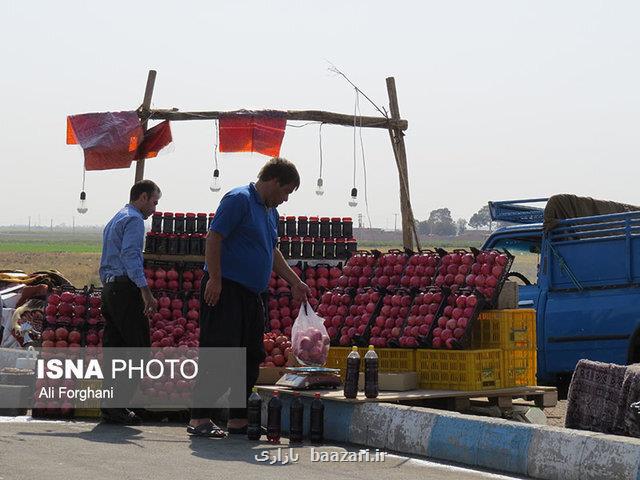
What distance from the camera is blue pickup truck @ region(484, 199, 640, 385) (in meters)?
13.8

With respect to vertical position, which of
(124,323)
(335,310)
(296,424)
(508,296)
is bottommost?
(296,424)

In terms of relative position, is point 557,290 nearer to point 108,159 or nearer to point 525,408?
point 525,408

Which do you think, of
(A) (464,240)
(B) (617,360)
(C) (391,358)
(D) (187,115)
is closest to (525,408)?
(C) (391,358)

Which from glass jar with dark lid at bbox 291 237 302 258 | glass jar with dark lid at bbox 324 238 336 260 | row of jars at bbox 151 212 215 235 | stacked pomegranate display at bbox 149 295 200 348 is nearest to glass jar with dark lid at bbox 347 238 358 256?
glass jar with dark lid at bbox 324 238 336 260

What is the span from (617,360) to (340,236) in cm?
377

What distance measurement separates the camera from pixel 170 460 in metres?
8.69

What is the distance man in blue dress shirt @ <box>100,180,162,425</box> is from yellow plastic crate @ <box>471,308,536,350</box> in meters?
2.93

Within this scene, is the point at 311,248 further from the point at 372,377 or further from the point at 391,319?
the point at 372,377

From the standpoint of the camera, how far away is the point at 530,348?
38.2 ft

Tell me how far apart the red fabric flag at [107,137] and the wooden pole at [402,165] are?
349cm

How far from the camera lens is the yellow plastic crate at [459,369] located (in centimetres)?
1103

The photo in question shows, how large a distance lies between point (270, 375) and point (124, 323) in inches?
55.2

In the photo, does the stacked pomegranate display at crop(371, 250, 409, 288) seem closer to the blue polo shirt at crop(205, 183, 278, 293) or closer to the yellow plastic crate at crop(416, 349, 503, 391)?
the yellow plastic crate at crop(416, 349, 503, 391)

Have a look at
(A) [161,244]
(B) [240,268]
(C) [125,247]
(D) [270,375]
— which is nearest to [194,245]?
(A) [161,244]
